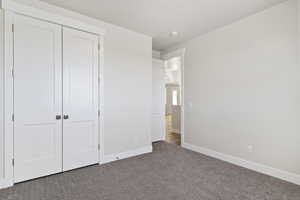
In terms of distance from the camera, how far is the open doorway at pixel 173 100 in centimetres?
537

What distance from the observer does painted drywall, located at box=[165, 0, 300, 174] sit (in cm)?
236

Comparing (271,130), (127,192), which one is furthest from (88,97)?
(271,130)

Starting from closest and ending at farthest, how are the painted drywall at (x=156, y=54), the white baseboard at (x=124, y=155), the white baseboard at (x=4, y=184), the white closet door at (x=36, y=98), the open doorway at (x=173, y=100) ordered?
the white baseboard at (x=4, y=184) < the white closet door at (x=36, y=98) < the white baseboard at (x=124, y=155) < the painted drywall at (x=156, y=54) < the open doorway at (x=173, y=100)

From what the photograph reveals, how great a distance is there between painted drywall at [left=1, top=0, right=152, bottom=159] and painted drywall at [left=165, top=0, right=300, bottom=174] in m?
1.25

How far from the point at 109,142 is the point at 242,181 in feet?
7.92

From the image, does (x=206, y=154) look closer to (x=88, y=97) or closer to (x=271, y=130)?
(x=271, y=130)

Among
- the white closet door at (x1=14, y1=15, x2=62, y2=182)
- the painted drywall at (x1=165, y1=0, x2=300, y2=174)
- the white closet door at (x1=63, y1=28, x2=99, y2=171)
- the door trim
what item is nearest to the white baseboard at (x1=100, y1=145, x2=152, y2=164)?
the white closet door at (x1=63, y1=28, x2=99, y2=171)

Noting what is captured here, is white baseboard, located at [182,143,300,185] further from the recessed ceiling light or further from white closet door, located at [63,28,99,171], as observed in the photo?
the recessed ceiling light

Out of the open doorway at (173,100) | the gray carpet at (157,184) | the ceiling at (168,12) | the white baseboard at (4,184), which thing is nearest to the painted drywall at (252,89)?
the ceiling at (168,12)

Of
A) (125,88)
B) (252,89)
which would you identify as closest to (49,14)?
(125,88)

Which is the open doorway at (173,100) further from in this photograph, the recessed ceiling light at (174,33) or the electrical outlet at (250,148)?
the electrical outlet at (250,148)

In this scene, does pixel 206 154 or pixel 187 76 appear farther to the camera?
pixel 187 76

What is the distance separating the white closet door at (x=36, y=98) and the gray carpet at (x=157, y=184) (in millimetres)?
299

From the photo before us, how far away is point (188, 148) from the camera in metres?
3.95
